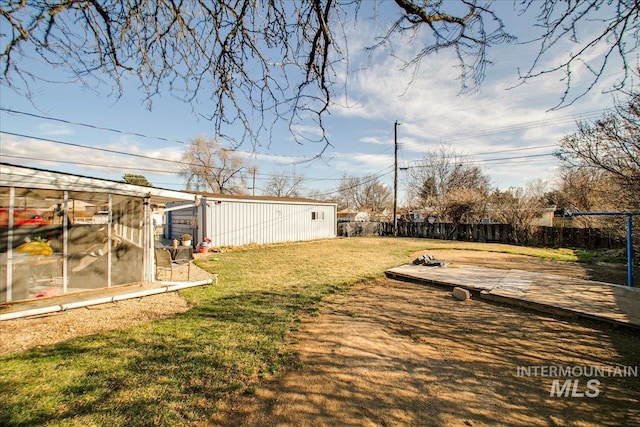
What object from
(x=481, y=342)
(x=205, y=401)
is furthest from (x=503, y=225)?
(x=205, y=401)

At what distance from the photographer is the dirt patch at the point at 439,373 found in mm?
2267

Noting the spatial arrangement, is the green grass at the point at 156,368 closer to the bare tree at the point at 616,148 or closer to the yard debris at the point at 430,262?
the yard debris at the point at 430,262

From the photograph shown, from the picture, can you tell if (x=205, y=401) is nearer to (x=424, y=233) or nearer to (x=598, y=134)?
(x=598, y=134)

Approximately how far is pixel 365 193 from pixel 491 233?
25.9m

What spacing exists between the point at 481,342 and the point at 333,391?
244 cm

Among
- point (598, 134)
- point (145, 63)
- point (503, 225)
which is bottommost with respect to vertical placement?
point (503, 225)

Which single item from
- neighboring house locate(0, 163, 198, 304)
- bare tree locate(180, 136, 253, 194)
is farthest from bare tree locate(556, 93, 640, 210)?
bare tree locate(180, 136, 253, 194)

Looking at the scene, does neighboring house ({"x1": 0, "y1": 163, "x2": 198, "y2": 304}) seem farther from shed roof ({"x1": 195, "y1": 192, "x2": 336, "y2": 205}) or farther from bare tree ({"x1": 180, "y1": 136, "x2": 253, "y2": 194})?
bare tree ({"x1": 180, "y1": 136, "x2": 253, "y2": 194})

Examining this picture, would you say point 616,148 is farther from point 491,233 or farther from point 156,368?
point 491,233

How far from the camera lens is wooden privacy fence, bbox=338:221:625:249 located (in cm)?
1402

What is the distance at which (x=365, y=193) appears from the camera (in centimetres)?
4312

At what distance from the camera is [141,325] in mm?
4039

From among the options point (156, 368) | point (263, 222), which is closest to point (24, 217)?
point (156, 368)

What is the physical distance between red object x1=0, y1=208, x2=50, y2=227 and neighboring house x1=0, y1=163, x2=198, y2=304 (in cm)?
2
